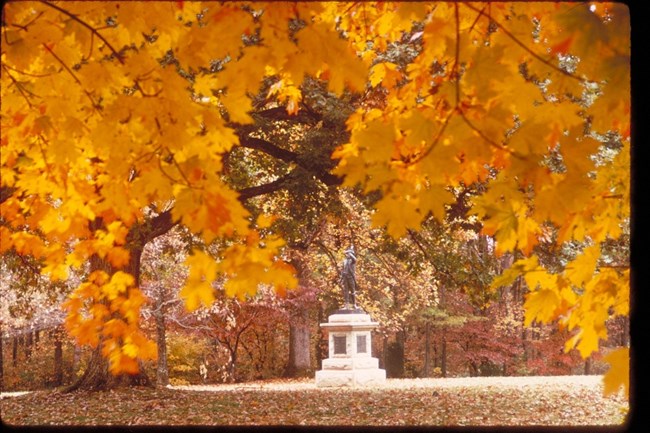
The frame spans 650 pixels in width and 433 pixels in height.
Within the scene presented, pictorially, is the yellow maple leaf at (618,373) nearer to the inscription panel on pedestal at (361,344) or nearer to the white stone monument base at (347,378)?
the white stone monument base at (347,378)

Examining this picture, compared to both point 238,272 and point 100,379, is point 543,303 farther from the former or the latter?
point 100,379

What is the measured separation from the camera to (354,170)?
221 centimetres

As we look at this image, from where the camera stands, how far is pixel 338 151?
320 centimetres

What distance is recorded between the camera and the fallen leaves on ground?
7480mm

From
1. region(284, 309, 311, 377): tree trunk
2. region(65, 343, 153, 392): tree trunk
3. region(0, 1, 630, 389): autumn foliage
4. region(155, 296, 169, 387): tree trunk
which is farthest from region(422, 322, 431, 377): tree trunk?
region(0, 1, 630, 389): autumn foliage

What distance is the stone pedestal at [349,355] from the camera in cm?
1402

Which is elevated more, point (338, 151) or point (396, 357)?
point (338, 151)

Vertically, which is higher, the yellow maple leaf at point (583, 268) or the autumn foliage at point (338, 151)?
the autumn foliage at point (338, 151)

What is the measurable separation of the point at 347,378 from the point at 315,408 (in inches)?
214

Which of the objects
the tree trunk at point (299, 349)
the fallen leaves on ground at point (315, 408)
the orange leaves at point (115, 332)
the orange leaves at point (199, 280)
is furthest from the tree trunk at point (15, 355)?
the orange leaves at point (199, 280)

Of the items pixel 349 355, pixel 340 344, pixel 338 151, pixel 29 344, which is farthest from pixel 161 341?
pixel 338 151

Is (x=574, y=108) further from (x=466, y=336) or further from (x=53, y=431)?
(x=466, y=336)

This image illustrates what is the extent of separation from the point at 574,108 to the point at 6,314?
19.3 m

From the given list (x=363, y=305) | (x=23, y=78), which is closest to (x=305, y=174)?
(x=23, y=78)
